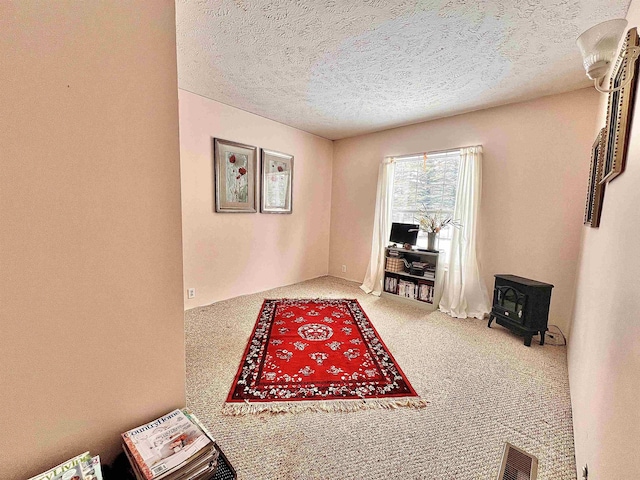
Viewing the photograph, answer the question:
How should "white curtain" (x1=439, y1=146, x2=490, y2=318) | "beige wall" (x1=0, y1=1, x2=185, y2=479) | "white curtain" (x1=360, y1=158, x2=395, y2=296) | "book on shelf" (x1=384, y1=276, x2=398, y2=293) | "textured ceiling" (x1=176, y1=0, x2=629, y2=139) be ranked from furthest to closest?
"white curtain" (x1=360, y1=158, x2=395, y2=296) < "book on shelf" (x1=384, y1=276, x2=398, y2=293) < "white curtain" (x1=439, y1=146, x2=490, y2=318) < "textured ceiling" (x1=176, y1=0, x2=629, y2=139) < "beige wall" (x1=0, y1=1, x2=185, y2=479)

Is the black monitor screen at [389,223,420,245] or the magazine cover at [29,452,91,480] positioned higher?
the black monitor screen at [389,223,420,245]

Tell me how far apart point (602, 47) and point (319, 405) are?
7.62 ft

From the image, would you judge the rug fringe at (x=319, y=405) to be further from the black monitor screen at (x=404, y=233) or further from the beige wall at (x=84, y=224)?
the black monitor screen at (x=404, y=233)

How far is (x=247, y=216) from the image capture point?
3541 millimetres

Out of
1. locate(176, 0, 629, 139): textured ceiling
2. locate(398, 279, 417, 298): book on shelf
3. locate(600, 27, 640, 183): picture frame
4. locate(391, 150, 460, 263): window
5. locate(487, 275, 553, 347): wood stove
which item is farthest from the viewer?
locate(398, 279, 417, 298): book on shelf

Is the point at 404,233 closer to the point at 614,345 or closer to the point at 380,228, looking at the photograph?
the point at 380,228

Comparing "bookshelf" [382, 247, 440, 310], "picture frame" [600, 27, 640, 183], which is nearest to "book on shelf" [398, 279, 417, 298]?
"bookshelf" [382, 247, 440, 310]

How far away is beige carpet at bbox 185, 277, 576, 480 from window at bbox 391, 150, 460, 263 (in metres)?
1.54

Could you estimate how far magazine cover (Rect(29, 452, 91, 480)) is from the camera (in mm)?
677

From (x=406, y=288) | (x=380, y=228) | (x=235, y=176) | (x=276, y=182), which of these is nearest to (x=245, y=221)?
(x=235, y=176)

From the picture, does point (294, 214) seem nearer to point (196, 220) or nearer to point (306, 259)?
point (306, 259)

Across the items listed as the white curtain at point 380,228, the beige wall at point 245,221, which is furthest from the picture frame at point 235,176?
the white curtain at point 380,228

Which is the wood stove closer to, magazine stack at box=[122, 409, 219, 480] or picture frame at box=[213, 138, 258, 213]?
magazine stack at box=[122, 409, 219, 480]

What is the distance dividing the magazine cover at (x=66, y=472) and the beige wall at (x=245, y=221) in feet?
7.79
